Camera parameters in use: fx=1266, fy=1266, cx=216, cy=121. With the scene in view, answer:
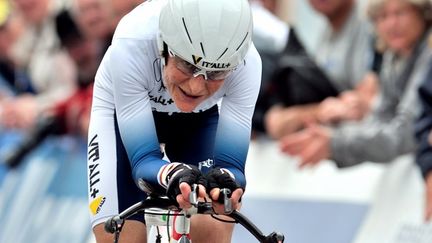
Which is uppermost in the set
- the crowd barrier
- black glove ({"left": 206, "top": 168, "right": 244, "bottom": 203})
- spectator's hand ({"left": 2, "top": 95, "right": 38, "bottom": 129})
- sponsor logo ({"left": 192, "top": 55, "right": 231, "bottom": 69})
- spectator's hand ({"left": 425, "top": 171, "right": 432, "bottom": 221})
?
sponsor logo ({"left": 192, "top": 55, "right": 231, "bottom": 69})

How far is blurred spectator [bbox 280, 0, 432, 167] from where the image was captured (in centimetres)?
879

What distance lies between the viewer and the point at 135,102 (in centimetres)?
634

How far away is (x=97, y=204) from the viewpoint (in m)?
6.69

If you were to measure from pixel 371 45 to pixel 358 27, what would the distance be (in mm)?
179

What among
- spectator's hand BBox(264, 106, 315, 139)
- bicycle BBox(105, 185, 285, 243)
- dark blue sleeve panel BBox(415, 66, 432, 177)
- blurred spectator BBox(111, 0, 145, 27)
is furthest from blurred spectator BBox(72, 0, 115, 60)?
bicycle BBox(105, 185, 285, 243)

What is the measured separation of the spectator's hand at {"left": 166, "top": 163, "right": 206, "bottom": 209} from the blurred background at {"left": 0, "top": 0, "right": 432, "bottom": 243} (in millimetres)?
2969

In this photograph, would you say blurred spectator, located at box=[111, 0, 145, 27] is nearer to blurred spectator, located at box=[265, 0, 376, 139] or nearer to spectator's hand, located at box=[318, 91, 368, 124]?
blurred spectator, located at box=[265, 0, 376, 139]

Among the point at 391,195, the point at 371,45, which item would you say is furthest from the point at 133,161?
the point at 371,45

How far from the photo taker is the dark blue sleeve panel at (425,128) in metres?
8.30

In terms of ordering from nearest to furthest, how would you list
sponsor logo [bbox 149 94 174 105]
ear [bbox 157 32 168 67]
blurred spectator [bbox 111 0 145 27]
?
ear [bbox 157 32 168 67] → sponsor logo [bbox 149 94 174 105] → blurred spectator [bbox 111 0 145 27]

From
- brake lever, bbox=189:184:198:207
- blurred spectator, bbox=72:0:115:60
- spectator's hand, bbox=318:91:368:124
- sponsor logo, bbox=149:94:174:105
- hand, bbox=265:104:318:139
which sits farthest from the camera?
blurred spectator, bbox=72:0:115:60

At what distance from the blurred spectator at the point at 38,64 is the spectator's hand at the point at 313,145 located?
3.23 metres

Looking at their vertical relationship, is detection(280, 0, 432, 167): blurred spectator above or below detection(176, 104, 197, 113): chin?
below

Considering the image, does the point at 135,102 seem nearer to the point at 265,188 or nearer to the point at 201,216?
the point at 201,216
